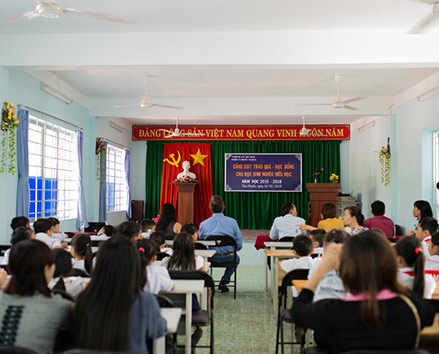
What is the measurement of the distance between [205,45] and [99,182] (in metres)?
5.04

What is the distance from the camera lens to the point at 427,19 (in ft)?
16.0

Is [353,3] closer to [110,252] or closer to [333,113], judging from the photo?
[110,252]

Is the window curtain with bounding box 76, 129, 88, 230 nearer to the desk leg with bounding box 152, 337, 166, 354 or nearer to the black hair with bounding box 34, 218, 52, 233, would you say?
the black hair with bounding box 34, 218, 52, 233

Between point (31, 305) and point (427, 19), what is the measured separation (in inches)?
192

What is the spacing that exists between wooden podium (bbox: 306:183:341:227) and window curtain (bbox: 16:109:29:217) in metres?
6.75

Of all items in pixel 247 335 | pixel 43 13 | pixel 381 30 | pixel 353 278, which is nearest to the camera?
pixel 353 278

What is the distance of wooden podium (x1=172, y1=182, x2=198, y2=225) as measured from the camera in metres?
11.8

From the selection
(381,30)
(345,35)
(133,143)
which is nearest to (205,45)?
(345,35)

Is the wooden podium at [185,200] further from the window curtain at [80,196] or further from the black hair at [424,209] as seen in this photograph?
the black hair at [424,209]

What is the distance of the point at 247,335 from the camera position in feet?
12.7

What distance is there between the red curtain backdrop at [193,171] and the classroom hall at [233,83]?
0.87m

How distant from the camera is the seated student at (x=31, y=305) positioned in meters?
1.73

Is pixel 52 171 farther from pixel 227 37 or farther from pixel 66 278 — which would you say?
pixel 66 278

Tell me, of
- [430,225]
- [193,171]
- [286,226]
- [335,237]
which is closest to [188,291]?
[335,237]
